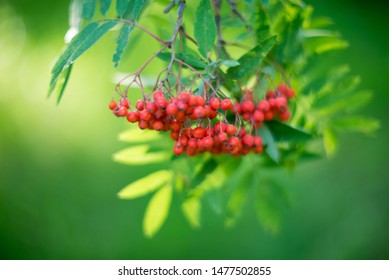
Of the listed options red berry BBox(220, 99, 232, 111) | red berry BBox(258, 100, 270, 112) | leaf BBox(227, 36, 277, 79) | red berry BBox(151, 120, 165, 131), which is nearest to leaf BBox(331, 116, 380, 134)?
red berry BBox(258, 100, 270, 112)

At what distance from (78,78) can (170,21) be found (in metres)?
2.14

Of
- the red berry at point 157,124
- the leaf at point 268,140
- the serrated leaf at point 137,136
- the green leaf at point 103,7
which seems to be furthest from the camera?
the serrated leaf at point 137,136

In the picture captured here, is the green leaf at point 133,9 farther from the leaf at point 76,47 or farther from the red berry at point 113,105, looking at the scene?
the red berry at point 113,105

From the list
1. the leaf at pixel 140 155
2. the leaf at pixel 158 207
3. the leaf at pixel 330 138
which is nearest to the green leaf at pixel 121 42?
the leaf at pixel 140 155

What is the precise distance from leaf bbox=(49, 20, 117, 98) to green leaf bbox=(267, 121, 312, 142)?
78 cm

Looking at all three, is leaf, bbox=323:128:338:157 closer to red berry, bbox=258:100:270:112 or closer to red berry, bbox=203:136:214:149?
red berry, bbox=258:100:270:112

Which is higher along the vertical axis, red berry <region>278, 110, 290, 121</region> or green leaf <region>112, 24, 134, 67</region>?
green leaf <region>112, 24, 134, 67</region>

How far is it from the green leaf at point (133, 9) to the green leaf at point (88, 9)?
6.5 inches

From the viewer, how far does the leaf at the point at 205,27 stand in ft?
5.03

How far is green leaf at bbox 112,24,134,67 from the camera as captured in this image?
1482 millimetres

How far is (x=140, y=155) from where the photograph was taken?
2.25 m

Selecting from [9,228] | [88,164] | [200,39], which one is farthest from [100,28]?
[9,228]

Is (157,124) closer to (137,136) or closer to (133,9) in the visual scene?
(133,9)

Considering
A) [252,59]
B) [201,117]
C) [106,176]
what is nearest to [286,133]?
[252,59]
